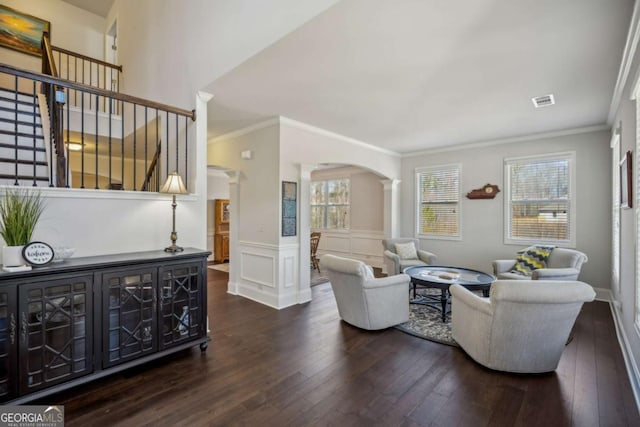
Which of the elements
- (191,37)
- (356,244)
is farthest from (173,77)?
(356,244)

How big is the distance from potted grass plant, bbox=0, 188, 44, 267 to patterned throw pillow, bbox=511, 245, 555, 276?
5799mm

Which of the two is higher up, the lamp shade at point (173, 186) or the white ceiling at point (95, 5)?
the white ceiling at point (95, 5)

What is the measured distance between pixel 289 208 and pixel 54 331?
2989 mm

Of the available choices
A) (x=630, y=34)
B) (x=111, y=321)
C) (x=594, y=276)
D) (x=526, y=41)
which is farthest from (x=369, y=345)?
(x=594, y=276)

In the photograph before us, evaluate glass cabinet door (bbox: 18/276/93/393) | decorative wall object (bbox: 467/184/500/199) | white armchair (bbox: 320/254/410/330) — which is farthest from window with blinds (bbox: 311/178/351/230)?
glass cabinet door (bbox: 18/276/93/393)

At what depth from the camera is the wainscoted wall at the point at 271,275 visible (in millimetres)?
4480

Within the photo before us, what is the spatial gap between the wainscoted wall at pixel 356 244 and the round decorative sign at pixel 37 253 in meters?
6.29

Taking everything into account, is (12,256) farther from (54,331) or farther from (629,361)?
(629,361)

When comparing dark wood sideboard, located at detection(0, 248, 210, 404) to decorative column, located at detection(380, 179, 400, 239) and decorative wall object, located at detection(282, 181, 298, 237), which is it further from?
decorative column, located at detection(380, 179, 400, 239)

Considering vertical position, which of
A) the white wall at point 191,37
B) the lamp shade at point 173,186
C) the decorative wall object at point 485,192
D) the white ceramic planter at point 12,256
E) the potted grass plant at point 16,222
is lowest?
the white ceramic planter at point 12,256

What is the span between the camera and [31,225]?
7.46ft

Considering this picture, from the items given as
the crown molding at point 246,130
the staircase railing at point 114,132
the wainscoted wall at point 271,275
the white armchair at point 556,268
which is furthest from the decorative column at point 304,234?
the white armchair at point 556,268

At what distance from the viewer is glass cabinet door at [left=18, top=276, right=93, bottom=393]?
2062mm

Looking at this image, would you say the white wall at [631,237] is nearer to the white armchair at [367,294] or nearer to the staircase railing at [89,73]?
Answer: the white armchair at [367,294]
